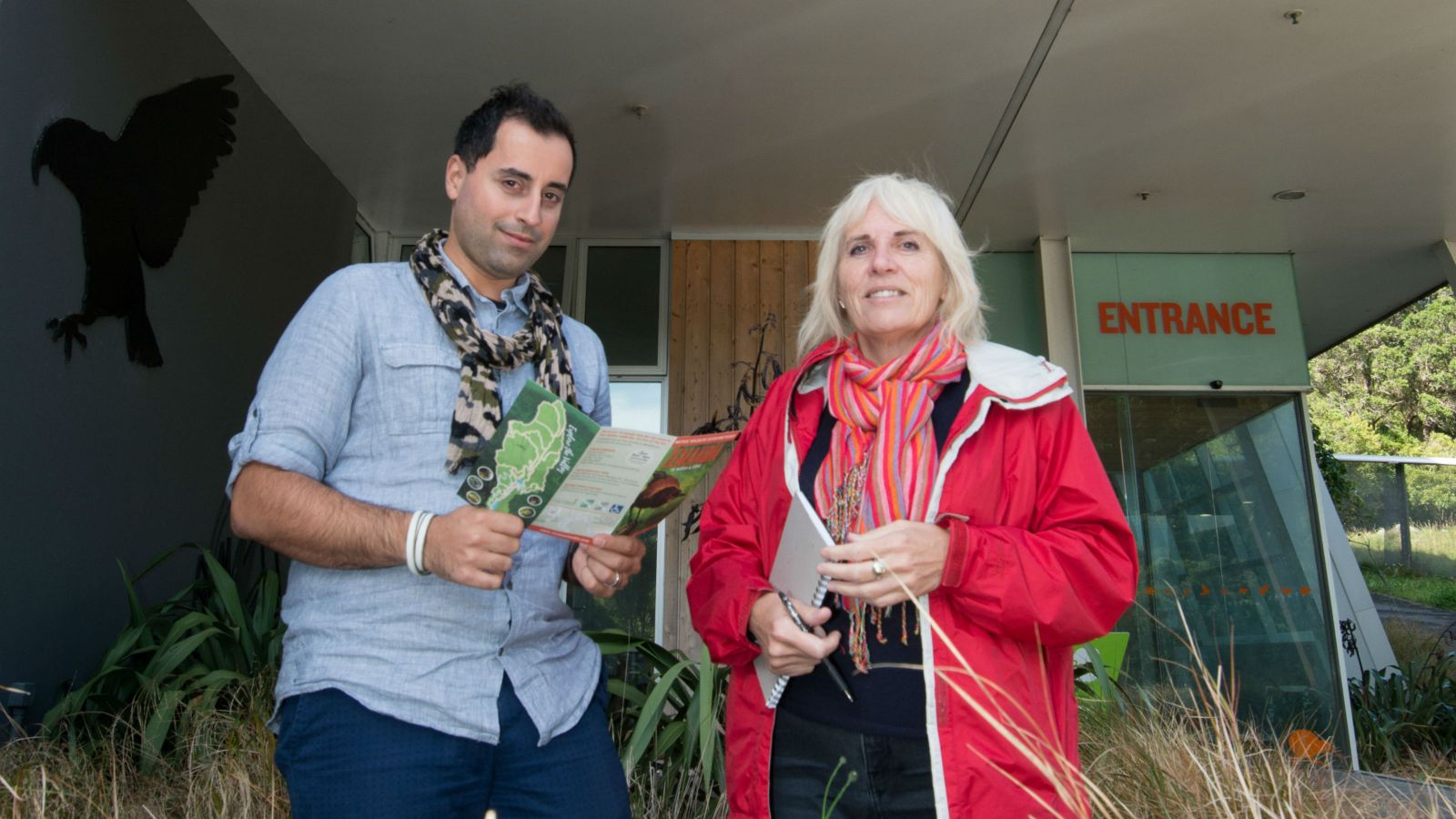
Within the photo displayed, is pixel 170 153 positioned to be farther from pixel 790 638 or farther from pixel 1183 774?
pixel 1183 774

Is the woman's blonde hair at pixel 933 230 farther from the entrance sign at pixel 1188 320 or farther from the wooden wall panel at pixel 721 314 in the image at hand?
the entrance sign at pixel 1188 320

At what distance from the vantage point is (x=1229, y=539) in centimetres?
636

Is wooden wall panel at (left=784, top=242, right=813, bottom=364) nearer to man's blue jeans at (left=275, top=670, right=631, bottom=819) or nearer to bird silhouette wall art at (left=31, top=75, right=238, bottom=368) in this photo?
bird silhouette wall art at (left=31, top=75, right=238, bottom=368)

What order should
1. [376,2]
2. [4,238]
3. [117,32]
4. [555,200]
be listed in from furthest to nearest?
1. [376,2]
2. [117,32]
3. [4,238]
4. [555,200]

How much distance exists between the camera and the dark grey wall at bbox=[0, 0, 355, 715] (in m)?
2.96

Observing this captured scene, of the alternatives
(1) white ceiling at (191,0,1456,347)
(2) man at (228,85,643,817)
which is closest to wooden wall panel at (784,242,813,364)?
(1) white ceiling at (191,0,1456,347)

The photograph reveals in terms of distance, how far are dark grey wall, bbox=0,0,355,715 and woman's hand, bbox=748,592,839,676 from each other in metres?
2.70

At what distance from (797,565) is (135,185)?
11.3ft

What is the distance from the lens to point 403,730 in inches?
49.9

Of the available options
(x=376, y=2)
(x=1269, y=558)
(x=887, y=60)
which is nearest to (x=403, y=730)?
(x=376, y=2)

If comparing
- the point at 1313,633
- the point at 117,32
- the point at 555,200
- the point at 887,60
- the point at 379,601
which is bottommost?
the point at 1313,633

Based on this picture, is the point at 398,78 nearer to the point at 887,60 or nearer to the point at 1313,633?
the point at 887,60

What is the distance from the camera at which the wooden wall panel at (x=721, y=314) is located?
639 cm

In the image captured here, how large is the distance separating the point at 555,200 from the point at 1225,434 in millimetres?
6222
